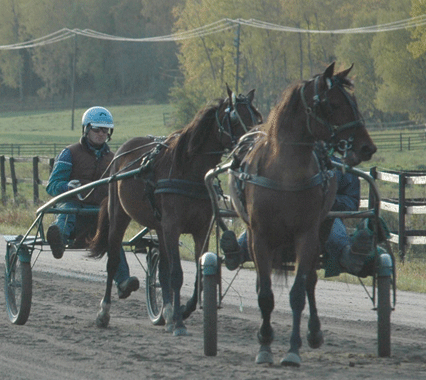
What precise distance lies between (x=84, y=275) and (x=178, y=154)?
4515mm

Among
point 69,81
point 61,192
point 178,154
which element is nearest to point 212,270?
point 178,154

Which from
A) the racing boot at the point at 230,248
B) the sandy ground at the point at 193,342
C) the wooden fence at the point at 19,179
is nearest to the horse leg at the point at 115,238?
the sandy ground at the point at 193,342

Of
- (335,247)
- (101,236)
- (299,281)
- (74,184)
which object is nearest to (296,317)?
(299,281)

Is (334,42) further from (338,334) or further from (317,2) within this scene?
(338,334)

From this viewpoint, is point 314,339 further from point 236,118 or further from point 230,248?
point 236,118

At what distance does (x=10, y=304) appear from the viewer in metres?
8.57

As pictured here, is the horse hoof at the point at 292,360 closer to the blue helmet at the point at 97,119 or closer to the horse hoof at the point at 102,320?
the horse hoof at the point at 102,320

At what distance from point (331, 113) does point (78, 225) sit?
3.72m

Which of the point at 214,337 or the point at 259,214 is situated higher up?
the point at 259,214

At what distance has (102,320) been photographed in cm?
806

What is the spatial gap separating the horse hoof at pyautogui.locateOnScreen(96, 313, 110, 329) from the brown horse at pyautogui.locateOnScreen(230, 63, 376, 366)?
80.1 inches

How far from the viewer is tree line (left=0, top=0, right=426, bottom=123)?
194ft

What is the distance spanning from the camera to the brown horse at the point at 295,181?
596cm

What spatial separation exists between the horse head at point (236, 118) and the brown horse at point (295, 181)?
888 mm
